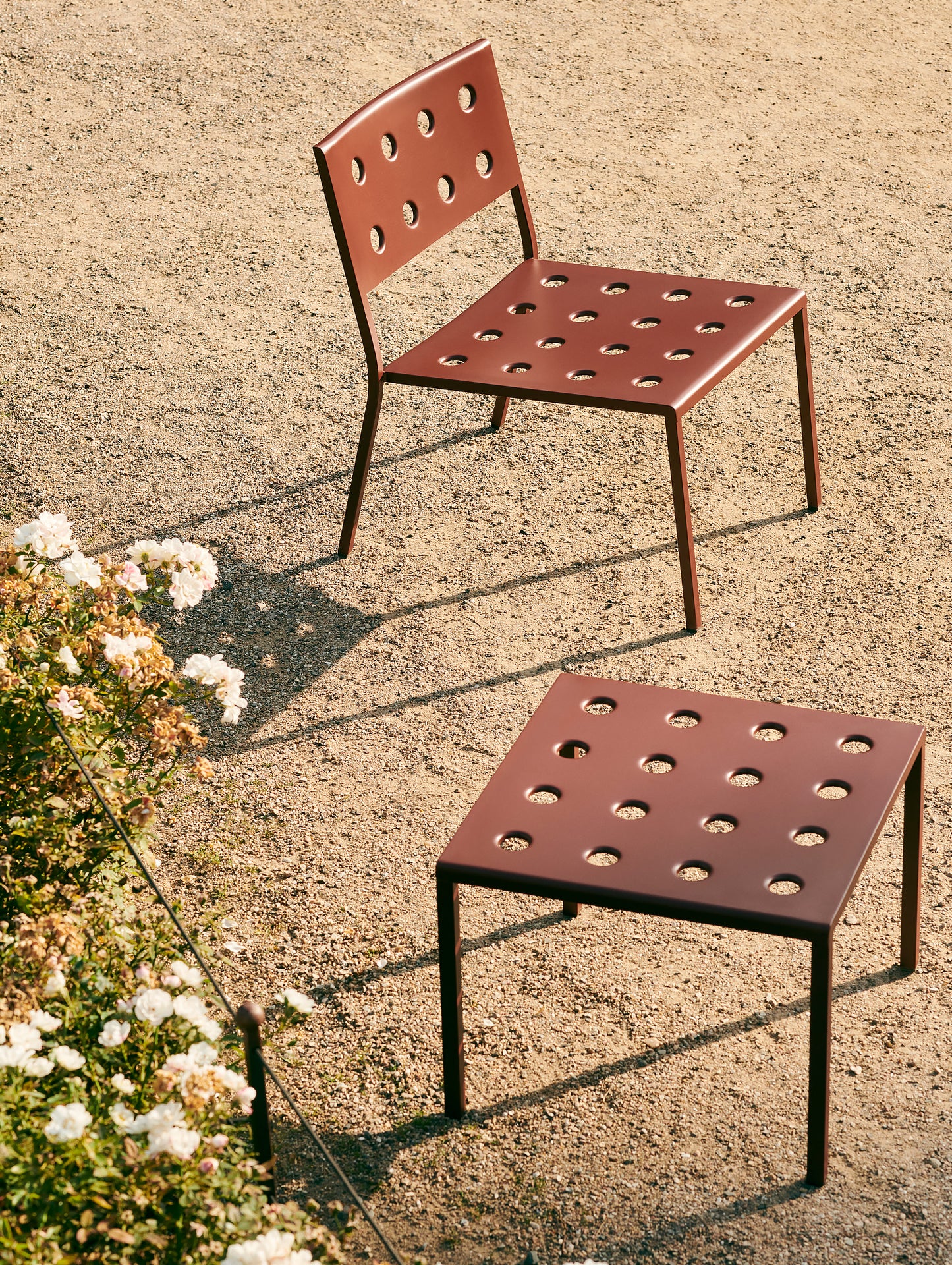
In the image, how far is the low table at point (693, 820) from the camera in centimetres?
206

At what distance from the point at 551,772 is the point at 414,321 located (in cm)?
258

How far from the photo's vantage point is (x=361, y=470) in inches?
141

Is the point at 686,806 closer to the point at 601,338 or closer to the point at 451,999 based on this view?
the point at 451,999

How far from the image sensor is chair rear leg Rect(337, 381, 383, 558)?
3494 mm

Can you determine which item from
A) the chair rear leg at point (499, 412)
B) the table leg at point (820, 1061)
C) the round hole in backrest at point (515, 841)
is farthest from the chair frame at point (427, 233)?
the table leg at point (820, 1061)

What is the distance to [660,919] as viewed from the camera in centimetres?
273

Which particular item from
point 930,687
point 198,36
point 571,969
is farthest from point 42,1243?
point 198,36

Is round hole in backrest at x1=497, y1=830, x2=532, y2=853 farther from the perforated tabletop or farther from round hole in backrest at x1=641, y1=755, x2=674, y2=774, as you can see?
round hole in backrest at x1=641, y1=755, x2=674, y2=774

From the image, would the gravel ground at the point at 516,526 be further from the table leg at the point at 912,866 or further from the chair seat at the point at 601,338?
the chair seat at the point at 601,338

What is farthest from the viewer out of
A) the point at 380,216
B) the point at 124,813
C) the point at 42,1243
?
the point at 380,216

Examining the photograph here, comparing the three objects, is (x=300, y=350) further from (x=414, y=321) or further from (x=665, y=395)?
(x=665, y=395)

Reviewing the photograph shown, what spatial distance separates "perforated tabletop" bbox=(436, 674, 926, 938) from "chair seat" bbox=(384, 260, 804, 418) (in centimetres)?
92

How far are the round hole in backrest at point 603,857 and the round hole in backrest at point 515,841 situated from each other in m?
0.09

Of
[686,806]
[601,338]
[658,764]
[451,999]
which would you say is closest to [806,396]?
[601,338]
